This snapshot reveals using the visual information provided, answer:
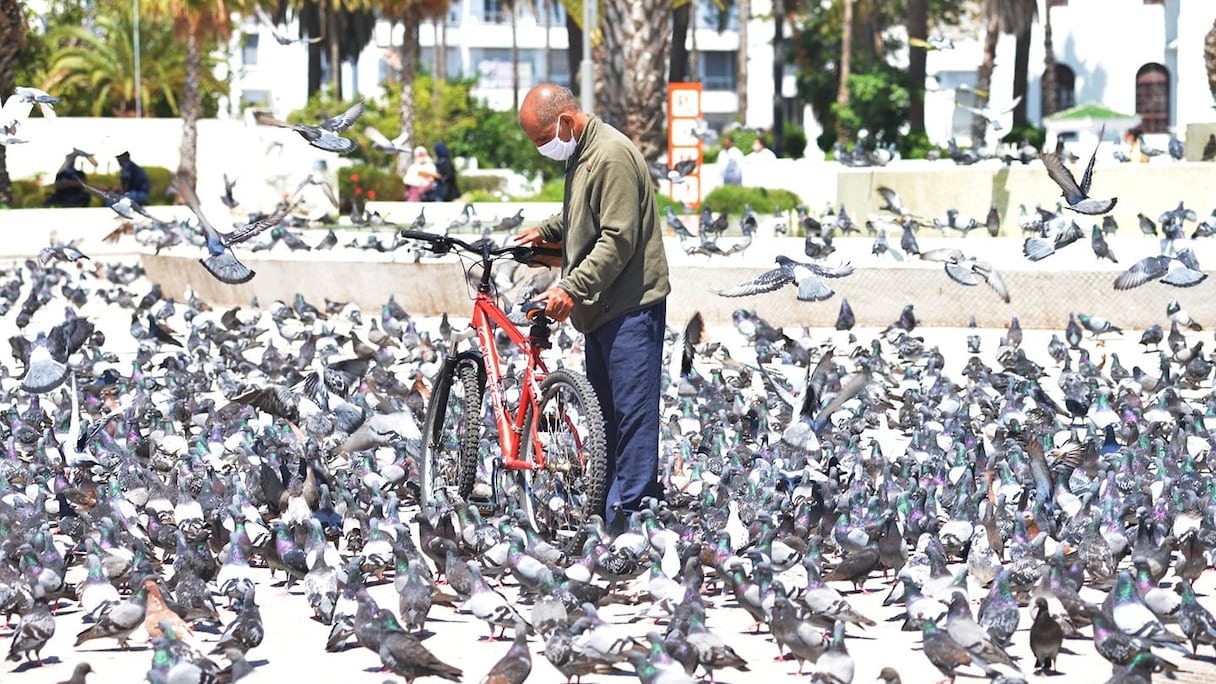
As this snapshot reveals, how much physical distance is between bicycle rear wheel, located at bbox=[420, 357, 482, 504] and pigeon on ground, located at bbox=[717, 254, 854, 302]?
290 cm

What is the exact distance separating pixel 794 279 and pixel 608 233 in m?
4.45

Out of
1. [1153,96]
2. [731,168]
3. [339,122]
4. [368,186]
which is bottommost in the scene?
[368,186]

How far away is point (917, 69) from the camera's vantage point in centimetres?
4250

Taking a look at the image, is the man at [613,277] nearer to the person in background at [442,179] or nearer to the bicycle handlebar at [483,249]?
the bicycle handlebar at [483,249]

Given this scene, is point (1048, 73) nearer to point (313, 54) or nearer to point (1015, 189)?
point (313, 54)

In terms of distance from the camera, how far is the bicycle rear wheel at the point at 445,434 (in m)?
7.12

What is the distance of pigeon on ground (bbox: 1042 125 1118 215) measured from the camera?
34.3ft

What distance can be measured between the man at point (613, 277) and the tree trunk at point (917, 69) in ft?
114

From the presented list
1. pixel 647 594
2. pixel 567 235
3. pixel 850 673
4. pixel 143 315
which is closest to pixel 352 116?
pixel 143 315

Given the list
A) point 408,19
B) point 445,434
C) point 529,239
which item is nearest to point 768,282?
point 445,434

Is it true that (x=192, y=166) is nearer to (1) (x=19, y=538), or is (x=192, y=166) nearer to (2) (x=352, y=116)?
(2) (x=352, y=116)

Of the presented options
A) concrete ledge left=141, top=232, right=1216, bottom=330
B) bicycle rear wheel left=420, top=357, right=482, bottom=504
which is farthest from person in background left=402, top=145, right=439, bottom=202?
bicycle rear wheel left=420, top=357, right=482, bottom=504

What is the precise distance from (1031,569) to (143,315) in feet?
36.8

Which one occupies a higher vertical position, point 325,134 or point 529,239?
point 325,134
